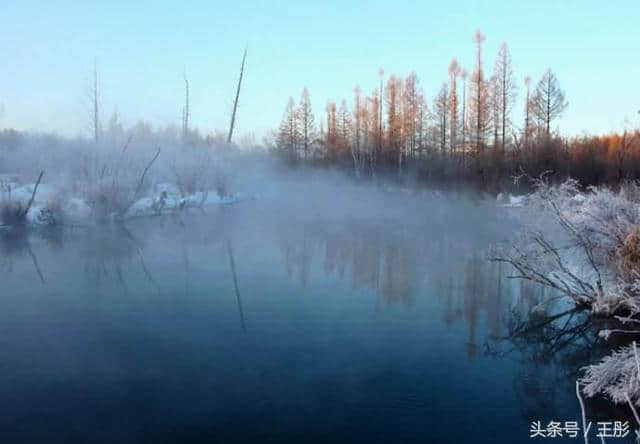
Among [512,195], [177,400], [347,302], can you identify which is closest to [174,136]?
[512,195]

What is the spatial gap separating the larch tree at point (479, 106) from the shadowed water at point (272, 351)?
21.2 metres

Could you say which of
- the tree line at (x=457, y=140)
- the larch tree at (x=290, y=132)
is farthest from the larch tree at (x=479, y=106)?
the larch tree at (x=290, y=132)

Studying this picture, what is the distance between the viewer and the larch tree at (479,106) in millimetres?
31219

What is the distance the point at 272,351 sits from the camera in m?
6.05

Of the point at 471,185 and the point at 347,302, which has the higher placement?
the point at 471,185

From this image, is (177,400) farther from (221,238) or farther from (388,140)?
(388,140)

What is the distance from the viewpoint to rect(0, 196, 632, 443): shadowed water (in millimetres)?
4496

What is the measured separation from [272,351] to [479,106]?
28.2 meters

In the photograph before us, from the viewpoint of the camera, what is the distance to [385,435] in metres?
4.33

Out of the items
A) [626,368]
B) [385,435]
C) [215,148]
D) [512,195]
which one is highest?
[215,148]

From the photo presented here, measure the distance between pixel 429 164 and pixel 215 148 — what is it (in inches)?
485

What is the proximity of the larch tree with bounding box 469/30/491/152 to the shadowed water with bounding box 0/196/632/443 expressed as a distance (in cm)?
2122

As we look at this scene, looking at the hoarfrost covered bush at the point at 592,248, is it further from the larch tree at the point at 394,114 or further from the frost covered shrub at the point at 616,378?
the larch tree at the point at 394,114

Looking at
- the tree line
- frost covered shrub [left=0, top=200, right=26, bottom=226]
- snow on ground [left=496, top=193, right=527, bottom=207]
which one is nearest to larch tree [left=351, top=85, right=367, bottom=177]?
the tree line
